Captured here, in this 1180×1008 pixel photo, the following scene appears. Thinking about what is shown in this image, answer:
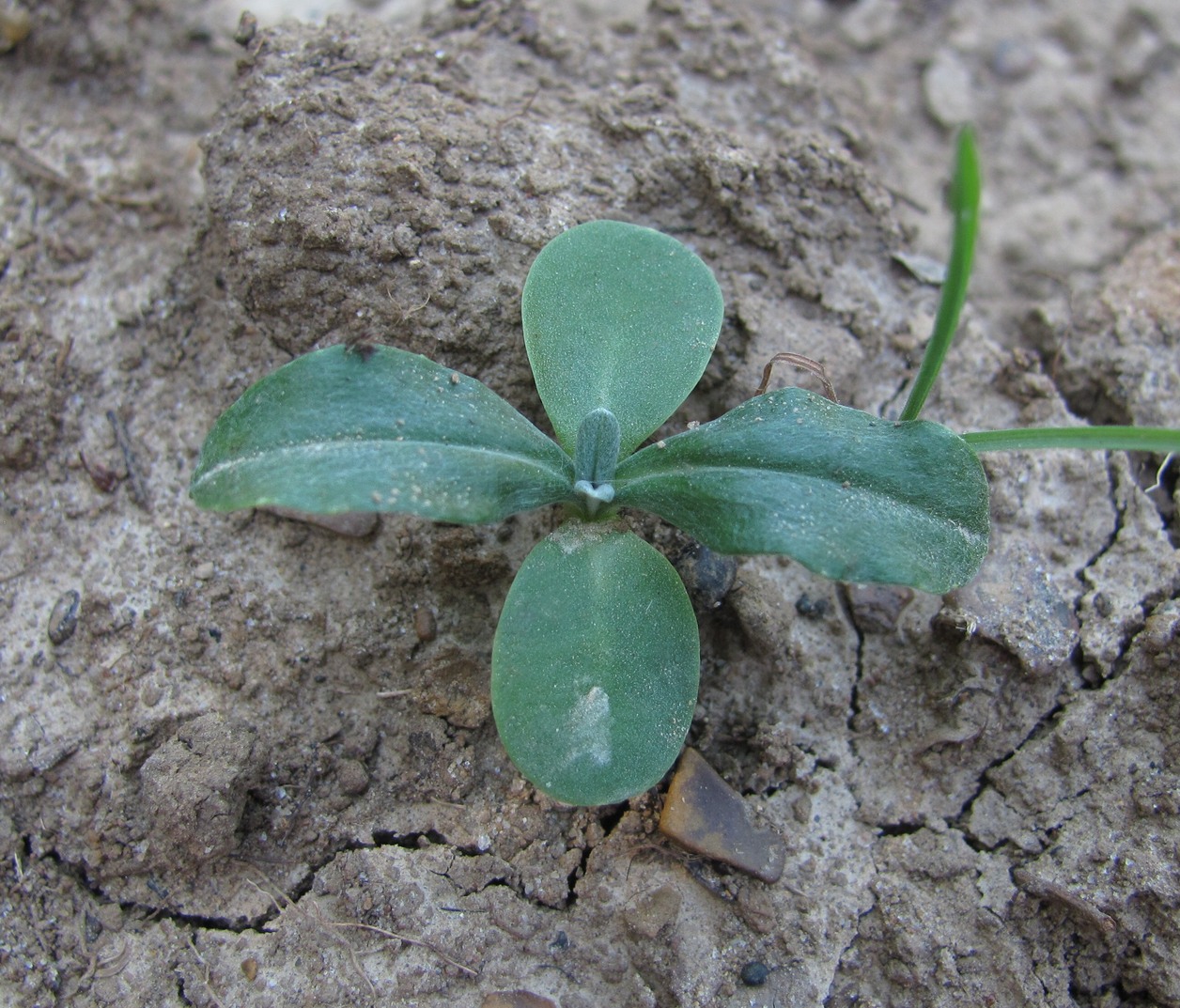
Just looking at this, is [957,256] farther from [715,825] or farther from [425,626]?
[425,626]

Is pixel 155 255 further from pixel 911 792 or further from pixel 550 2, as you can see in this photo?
pixel 911 792

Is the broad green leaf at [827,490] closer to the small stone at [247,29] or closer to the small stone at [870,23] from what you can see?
the small stone at [247,29]

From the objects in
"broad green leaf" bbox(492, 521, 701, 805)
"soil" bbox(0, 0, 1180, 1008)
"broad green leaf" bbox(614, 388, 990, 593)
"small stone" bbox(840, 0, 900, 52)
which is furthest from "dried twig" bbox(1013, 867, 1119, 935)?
"small stone" bbox(840, 0, 900, 52)

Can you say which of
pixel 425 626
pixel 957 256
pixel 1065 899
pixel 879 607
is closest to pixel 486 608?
pixel 425 626

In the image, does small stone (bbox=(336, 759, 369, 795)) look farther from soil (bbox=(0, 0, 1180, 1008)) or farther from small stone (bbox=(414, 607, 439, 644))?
small stone (bbox=(414, 607, 439, 644))

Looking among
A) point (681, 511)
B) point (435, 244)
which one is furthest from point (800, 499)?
point (435, 244)
